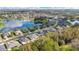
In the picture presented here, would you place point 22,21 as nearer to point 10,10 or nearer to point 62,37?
point 10,10

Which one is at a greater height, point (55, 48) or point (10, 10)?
point (10, 10)

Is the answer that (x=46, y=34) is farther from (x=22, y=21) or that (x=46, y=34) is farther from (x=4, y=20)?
(x=4, y=20)

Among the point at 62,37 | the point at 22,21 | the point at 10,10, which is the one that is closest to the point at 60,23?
the point at 62,37
